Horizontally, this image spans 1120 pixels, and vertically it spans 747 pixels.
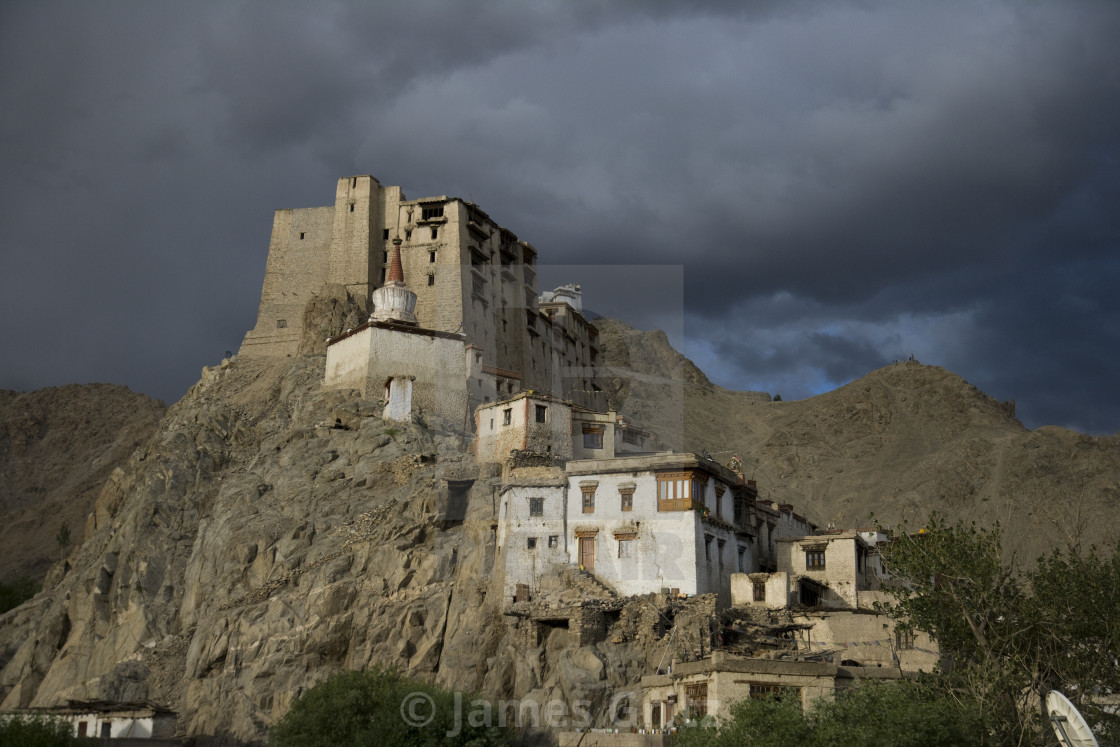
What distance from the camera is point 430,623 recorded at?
5250cm

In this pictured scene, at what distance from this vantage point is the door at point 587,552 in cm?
5262

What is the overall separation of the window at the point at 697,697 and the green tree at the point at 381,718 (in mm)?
7160

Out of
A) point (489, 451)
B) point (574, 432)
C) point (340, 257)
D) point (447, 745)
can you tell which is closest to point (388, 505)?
point (489, 451)

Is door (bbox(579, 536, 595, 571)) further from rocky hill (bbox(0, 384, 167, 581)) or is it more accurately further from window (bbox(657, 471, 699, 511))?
rocky hill (bbox(0, 384, 167, 581))

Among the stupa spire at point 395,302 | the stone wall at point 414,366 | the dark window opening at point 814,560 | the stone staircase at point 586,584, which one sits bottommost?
the stone staircase at point 586,584

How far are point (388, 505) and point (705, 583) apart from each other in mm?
17518

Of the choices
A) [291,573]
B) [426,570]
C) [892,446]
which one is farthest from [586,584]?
[892,446]

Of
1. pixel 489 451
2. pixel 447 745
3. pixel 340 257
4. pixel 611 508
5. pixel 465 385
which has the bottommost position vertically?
pixel 447 745

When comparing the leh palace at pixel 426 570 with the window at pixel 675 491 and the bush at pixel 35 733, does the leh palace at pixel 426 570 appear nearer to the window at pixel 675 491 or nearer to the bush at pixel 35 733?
the window at pixel 675 491

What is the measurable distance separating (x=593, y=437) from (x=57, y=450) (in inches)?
4087

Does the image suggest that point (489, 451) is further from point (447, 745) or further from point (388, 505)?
point (447, 745)

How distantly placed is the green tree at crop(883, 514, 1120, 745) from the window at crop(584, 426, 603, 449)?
2088 centimetres

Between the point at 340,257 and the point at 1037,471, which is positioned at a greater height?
the point at 340,257

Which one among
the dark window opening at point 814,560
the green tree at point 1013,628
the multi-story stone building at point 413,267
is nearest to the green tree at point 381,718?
the green tree at point 1013,628
